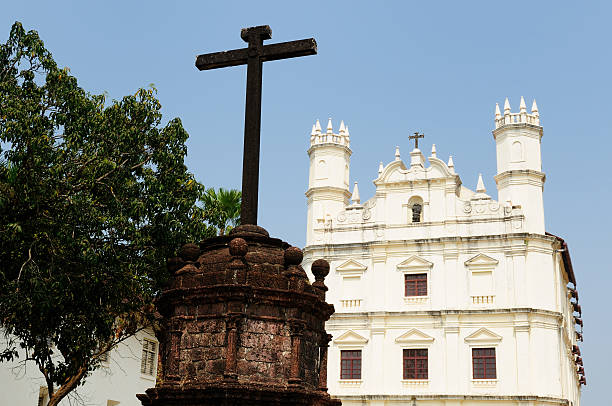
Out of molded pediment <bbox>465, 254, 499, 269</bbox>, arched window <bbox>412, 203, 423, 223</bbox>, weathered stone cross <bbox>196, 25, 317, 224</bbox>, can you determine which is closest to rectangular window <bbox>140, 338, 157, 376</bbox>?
arched window <bbox>412, 203, 423, 223</bbox>

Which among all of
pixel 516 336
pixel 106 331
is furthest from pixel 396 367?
pixel 106 331

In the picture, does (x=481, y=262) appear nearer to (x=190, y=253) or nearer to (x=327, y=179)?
(x=327, y=179)

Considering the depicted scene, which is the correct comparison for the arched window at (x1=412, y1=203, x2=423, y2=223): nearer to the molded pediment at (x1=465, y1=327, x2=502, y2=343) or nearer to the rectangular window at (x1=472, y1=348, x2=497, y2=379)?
the molded pediment at (x1=465, y1=327, x2=502, y2=343)

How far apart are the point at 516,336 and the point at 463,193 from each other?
758cm

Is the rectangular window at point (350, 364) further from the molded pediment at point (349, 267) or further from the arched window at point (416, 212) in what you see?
the arched window at point (416, 212)

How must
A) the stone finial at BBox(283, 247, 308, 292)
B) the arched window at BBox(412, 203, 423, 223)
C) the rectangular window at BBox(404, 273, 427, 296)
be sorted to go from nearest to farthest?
the stone finial at BBox(283, 247, 308, 292) < the rectangular window at BBox(404, 273, 427, 296) < the arched window at BBox(412, 203, 423, 223)

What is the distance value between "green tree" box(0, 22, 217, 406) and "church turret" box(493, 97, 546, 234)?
2123 cm

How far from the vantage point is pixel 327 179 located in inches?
1388

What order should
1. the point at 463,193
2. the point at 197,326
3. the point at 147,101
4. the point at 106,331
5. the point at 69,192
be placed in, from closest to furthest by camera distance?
1. the point at 197,326
2. the point at 69,192
3. the point at 106,331
4. the point at 147,101
5. the point at 463,193

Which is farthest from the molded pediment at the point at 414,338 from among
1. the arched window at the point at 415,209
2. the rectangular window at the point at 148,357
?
the rectangular window at the point at 148,357

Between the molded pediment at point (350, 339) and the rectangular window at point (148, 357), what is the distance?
1017cm

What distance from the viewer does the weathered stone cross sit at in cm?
988

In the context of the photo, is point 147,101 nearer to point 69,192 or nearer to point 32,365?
point 69,192

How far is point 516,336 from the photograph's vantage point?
100ft
